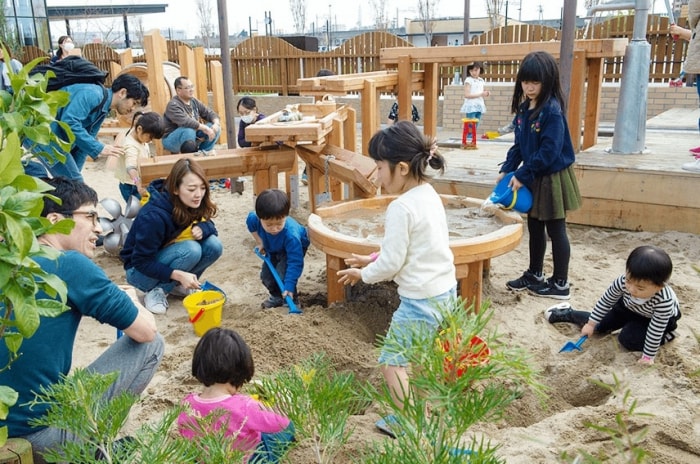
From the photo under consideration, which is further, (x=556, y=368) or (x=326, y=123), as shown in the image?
(x=326, y=123)

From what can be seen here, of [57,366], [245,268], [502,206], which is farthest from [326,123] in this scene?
[57,366]

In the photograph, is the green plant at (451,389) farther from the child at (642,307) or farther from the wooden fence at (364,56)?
the wooden fence at (364,56)

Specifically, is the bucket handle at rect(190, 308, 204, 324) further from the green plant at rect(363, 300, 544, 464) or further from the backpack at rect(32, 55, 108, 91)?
the green plant at rect(363, 300, 544, 464)

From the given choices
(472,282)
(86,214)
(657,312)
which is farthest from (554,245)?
(86,214)

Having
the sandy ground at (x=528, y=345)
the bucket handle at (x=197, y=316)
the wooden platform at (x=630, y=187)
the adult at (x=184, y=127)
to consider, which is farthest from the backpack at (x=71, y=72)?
the wooden platform at (x=630, y=187)

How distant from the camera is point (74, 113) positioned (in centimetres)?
468

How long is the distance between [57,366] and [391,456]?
138 cm

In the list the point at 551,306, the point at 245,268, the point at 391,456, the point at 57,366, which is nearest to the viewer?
the point at 391,456

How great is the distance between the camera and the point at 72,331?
224 cm

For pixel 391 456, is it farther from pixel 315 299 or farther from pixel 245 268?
pixel 245 268

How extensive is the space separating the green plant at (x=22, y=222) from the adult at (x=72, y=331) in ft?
1.51

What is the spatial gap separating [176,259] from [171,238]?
0.48 ft

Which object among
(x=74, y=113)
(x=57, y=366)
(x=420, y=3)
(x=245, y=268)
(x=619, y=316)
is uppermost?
(x=420, y=3)

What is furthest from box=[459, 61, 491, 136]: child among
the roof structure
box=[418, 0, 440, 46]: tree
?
the roof structure
